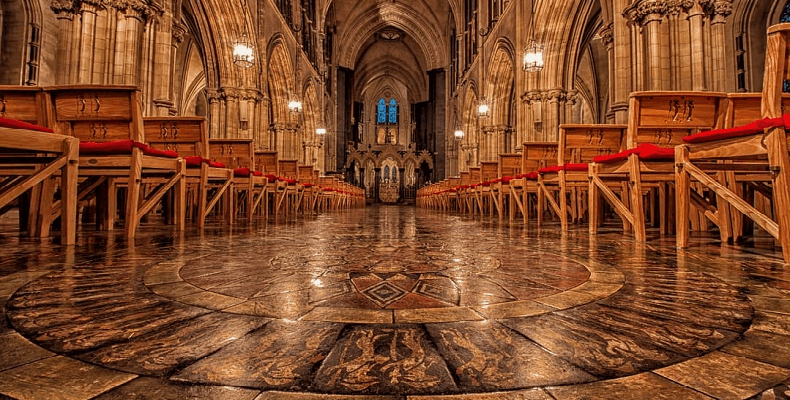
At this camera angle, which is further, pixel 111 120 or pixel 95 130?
pixel 95 130

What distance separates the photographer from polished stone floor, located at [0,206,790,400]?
70cm

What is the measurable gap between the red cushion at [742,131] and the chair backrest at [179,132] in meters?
4.40

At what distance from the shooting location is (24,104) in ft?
9.73

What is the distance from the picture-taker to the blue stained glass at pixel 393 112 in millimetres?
40344

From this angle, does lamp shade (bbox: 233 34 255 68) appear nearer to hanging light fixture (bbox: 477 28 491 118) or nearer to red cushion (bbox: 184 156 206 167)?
red cushion (bbox: 184 156 206 167)

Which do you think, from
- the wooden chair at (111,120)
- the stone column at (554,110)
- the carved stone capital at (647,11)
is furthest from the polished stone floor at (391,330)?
the stone column at (554,110)

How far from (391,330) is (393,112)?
40.6 m

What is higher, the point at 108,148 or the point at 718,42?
the point at 718,42

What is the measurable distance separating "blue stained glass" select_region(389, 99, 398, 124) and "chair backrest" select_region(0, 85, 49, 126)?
125 ft

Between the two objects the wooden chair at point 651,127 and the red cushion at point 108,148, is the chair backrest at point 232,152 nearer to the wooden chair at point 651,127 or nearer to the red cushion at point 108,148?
the red cushion at point 108,148

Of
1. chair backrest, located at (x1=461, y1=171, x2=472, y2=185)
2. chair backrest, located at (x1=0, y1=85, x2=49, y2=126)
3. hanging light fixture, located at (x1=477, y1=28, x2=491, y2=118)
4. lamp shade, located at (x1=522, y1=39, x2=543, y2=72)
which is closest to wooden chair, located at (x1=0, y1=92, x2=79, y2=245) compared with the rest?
chair backrest, located at (x1=0, y1=85, x2=49, y2=126)


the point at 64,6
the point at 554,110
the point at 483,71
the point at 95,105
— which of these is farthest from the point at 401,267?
the point at 483,71

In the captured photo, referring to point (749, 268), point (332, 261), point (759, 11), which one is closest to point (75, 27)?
point (332, 261)

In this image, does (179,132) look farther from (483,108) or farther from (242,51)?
(483,108)
